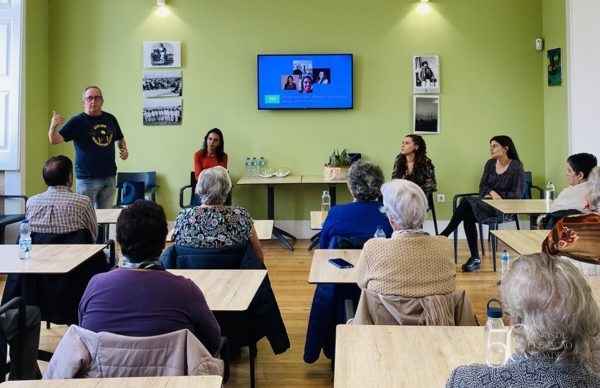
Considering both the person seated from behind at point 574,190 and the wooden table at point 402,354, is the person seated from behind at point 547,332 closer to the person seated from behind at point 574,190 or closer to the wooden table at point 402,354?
the wooden table at point 402,354

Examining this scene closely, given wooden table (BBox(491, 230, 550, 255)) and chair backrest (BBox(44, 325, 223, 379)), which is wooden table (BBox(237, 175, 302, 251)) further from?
chair backrest (BBox(44, 325, 223, 379))

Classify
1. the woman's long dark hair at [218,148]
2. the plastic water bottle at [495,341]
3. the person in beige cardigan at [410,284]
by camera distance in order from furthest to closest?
the woman's long dark hair at [218,148] < the person in beige cardigan at [410,284] < the plastic water bottle at [495,341]

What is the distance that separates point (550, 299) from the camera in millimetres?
1166

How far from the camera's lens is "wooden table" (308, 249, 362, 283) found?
251 centimetres

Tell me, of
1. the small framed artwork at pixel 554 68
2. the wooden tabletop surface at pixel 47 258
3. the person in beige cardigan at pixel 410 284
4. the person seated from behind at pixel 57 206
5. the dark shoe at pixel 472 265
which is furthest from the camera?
the small framed artwork at pixel 554 68

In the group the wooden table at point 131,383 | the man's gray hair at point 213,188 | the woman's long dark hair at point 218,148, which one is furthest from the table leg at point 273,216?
the wooden table at point 131,383

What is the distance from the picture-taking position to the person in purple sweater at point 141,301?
1.76 m

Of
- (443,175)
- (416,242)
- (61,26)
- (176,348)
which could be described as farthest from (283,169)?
(176,348)

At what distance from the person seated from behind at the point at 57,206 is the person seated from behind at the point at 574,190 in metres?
2.93

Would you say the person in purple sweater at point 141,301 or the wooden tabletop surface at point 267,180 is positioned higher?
the wooden tabletop surface at point 267,180

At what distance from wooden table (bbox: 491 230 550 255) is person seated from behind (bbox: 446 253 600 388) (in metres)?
1.91

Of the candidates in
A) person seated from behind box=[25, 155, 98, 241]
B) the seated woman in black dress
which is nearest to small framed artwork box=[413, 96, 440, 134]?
the seated woman in black dress

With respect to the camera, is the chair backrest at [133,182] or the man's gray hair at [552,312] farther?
the chair backrest at [133,182]

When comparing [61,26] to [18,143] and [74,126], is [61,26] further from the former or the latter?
[74,126]
